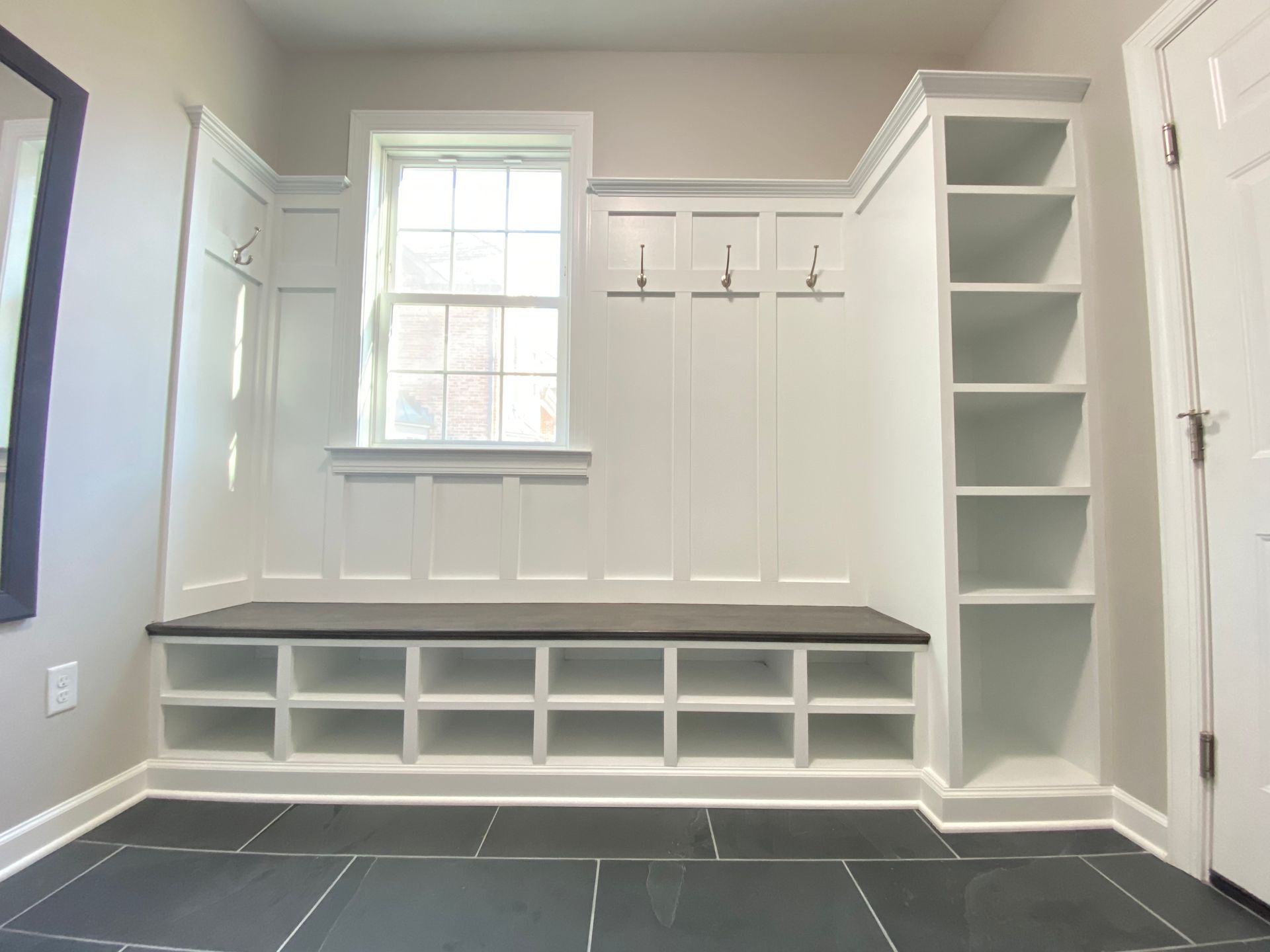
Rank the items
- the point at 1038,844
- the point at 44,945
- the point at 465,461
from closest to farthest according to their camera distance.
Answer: the point at 44,945 < the point at 1038,844 < the point at 465,461

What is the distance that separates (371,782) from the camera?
166 centimetres

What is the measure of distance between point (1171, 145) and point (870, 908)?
6.70ft

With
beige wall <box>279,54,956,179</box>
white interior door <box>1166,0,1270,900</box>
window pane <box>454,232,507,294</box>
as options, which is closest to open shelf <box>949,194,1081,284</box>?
white interior door <box>1166,0,1270,900</box>

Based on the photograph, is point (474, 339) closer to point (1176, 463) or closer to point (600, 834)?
point (600, 834)

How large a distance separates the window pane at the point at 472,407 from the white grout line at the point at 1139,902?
2309 millimetres

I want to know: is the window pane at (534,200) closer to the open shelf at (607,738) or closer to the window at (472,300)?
the window at (472,300)

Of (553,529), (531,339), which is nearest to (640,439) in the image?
(553,529)

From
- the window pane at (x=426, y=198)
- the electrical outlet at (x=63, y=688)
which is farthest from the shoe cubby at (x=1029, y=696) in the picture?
the window pane at (x=426, y=198)

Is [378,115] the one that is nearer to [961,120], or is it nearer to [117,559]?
[117,559]

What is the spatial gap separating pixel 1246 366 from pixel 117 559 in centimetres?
302

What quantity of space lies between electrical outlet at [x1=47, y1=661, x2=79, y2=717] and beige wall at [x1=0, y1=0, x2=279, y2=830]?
2 centimetres

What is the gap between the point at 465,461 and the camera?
219 centimetres

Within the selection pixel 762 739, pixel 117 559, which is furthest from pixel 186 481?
pixel 762 739

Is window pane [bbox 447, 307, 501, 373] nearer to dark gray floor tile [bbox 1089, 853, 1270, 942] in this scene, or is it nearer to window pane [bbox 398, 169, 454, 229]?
window pane [bbox 398, 169, 454, 229]
